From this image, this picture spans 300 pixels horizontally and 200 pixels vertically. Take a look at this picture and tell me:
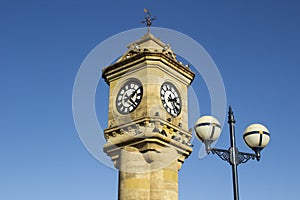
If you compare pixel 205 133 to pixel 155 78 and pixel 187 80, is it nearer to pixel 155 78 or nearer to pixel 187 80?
pixel 155 78

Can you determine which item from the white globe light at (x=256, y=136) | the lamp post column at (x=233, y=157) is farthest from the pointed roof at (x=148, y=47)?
the white globe light at (x=256, y=136)

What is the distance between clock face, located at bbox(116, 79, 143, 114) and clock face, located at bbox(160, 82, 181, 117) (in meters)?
1.16

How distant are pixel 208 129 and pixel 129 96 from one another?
1197cm

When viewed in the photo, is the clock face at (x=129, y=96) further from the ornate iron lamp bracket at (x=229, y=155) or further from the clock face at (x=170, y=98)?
the ornate iron lamp bracket at (x=229, y=155)

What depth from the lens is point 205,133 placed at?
A: 11.6m

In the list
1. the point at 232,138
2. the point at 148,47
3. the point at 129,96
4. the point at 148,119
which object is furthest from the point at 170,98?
the point at 232,138

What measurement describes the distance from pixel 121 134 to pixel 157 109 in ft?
7.00

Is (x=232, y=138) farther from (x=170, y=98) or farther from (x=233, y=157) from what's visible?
(x=170, y=98)

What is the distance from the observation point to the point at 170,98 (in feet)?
76.5

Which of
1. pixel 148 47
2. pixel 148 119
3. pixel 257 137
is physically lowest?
pixel 257 137

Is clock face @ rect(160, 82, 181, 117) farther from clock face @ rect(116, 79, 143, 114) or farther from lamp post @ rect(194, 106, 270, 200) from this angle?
lamp post @ rect(194, 106, 270, 200)

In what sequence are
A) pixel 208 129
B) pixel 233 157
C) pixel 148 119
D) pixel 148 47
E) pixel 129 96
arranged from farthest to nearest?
pixel 148 47 < pixel 129 96 < pixel 148 119 < pixel 233 157 < pixel 208 129

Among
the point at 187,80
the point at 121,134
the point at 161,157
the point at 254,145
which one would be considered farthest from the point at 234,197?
the point at 187,80

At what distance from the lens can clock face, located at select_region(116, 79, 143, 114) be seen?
22812 millimetres
